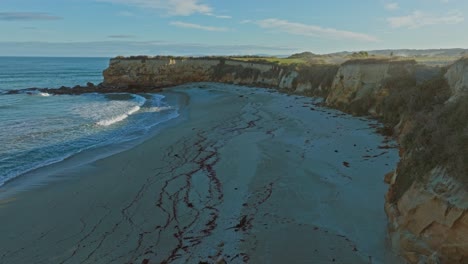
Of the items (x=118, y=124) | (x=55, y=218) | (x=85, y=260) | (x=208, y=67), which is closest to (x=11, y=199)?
(x=55, y=218)

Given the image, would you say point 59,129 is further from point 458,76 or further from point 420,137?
point 420,137

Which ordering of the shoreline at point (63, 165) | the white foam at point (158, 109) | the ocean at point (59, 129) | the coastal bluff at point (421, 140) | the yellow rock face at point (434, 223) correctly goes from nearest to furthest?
the yellow rock face at point (434, 223) → the coastal bluff at point (421, 140) → the shoreline at point (63, 165) → the ocean at point (59, 129) → the white foam at point (158, 109)

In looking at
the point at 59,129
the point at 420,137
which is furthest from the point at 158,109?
the point at 420,137

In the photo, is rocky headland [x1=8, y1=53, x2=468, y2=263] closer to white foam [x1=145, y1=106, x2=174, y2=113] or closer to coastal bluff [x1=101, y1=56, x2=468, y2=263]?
coastal bluff [x1=101, y1=56, x2=468, y2=263]

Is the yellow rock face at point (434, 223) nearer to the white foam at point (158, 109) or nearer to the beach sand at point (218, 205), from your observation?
the beach sand at point (218, 205)

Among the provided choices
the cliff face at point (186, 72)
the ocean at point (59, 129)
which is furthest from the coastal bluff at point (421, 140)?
the cliff face at point (186, 72)

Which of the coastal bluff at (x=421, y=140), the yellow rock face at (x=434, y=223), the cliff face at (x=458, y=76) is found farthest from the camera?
the cliff face at (x=458, y=76)

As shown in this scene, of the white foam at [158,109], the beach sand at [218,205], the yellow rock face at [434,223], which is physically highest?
the yellow rock face at [434,223]
